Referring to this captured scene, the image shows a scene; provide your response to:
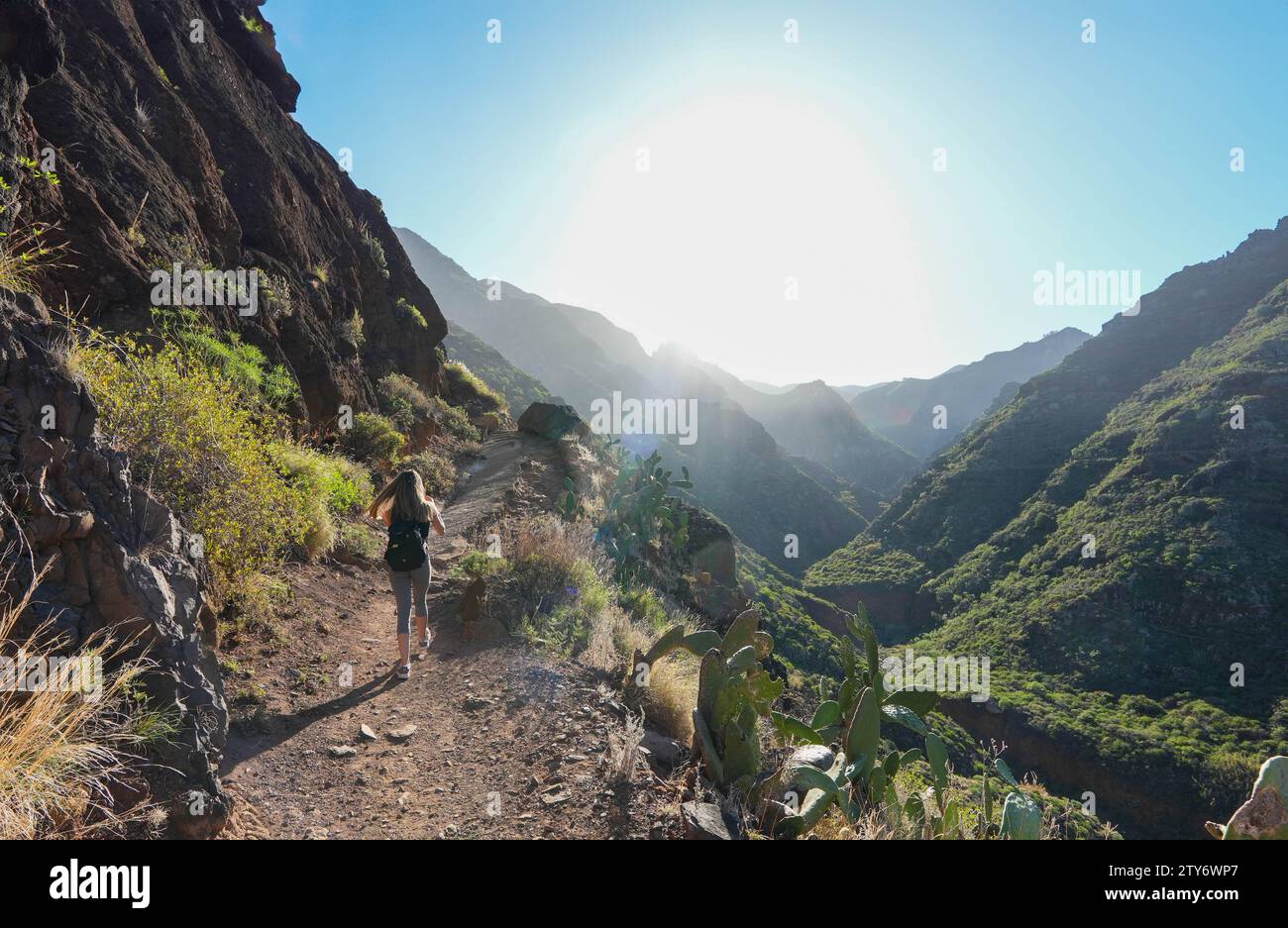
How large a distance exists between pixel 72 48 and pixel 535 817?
11095mm

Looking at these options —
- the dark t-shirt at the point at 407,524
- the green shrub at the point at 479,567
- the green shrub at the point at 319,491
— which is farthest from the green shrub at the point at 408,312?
the dark t-shirt at the point at 407,524

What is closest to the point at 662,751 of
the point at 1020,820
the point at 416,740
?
the point at 416,740

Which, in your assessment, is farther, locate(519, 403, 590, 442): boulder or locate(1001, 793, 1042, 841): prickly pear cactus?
locate(519, 403, 590, 442): boulder

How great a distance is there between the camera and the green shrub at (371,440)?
32.1 feet

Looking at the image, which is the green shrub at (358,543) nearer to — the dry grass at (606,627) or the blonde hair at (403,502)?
the dry grass at (606,627)

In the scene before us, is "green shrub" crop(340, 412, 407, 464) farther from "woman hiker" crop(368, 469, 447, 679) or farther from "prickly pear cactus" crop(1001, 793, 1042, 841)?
"prickly pear cactus" crop(1001, 793, 1042, 841)

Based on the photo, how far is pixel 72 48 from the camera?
7.41 m

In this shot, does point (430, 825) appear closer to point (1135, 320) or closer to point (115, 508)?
point (115, 508)

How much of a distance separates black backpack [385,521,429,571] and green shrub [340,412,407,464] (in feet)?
17.5

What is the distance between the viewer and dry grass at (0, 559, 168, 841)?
1804 mm

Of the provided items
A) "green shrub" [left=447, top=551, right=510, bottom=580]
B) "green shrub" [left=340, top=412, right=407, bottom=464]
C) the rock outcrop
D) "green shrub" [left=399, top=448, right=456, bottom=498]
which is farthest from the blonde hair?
"green shrub" [left=399, top=448, right=456, bottom=498]

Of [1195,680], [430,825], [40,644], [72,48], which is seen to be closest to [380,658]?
[430,825]

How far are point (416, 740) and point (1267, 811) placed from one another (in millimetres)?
4611
